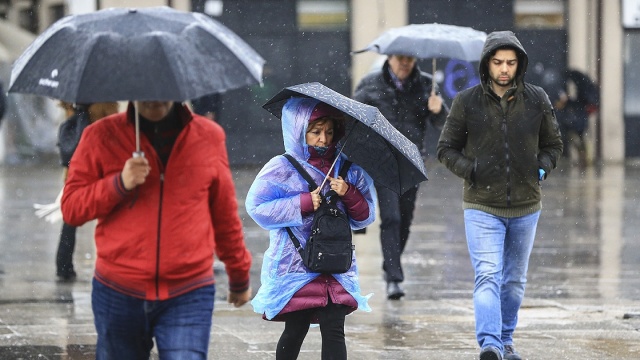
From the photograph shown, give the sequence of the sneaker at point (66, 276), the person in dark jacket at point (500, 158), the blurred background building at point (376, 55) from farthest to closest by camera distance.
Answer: the blurred background building at point (376, 55), the sneaker at point (66, 276), the person in dark jacket at point (500, 158)

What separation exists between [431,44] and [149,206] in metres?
5.61

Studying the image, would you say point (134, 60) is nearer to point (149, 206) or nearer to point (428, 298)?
point (149, 206)

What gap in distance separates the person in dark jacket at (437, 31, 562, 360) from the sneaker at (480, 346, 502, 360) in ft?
0.65

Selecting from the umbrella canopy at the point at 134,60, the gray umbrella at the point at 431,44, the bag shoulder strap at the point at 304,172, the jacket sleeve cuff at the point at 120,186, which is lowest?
the bag shoulder strap at the point at 304,172

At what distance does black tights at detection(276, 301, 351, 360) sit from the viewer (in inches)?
238

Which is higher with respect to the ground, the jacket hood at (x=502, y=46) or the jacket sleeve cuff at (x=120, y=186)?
the jacket hood at (x=502, y=46)

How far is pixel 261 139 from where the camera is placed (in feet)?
92.3

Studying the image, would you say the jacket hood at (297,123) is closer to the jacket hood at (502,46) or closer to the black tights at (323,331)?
the black tights at (323,331)

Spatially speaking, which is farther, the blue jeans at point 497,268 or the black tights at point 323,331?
the blue jeans at point 497,268

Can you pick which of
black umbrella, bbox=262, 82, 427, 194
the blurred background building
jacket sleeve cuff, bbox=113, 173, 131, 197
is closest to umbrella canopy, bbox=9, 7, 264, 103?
jacket sleeve cuff, bbox=113, 173, 131, 197

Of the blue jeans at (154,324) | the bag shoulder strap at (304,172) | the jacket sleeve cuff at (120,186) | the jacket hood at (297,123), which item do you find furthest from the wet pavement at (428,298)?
the jacket sleeve cuff at (120,186)

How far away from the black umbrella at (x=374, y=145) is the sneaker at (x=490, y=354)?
4.38 ft

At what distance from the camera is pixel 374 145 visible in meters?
6.14

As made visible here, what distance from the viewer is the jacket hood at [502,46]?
7.34m
